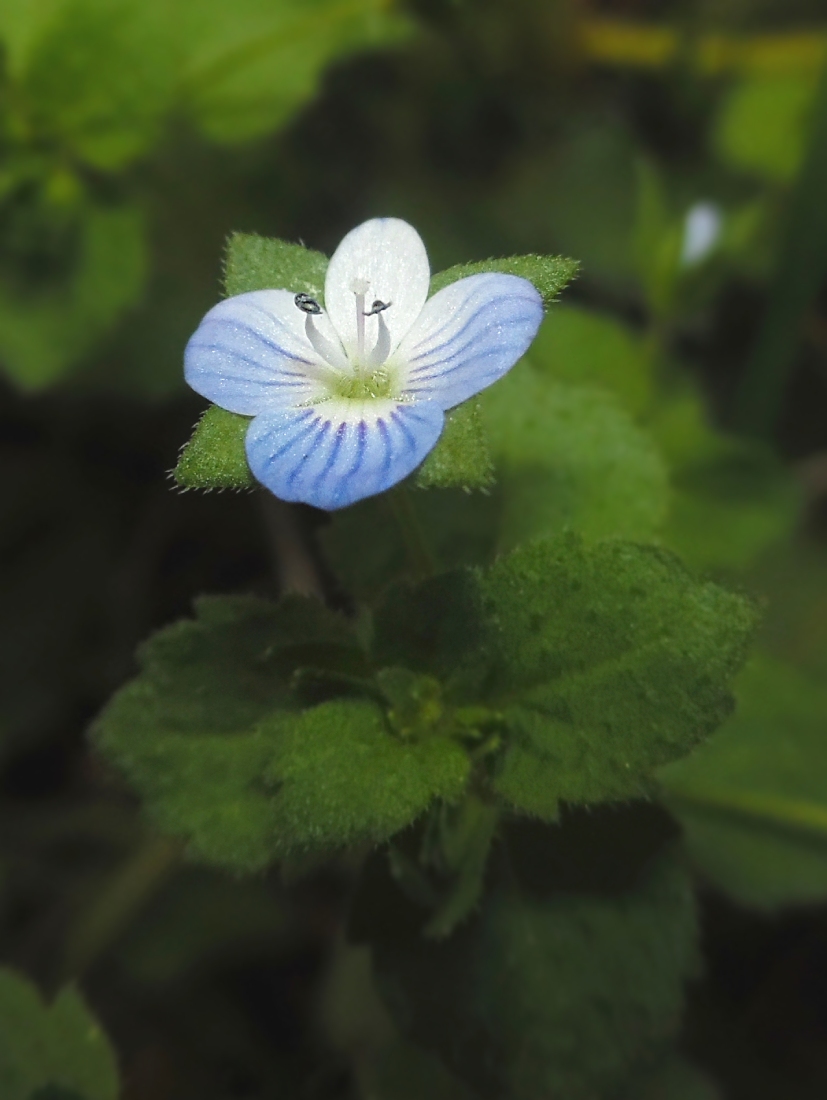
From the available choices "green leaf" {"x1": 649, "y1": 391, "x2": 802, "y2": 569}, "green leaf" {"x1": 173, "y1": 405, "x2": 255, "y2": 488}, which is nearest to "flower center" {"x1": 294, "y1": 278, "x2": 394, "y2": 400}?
"green leaf" {"x1": 173, "y1": 405, "x2": 255, "y2": 488}

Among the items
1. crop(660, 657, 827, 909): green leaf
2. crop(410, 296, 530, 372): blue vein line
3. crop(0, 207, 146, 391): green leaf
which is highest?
crop(0, 207, 146, 391): green leaf

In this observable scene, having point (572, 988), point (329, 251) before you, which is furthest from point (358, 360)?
point (329, 251)

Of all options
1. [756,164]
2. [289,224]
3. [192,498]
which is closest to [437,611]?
[192,498]

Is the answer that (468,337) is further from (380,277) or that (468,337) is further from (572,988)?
Result: (572,988)

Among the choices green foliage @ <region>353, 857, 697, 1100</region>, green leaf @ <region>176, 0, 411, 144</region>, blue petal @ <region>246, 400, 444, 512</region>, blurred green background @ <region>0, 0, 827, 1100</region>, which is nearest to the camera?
blue petal @ <region>246, 400, 444, 512</region>

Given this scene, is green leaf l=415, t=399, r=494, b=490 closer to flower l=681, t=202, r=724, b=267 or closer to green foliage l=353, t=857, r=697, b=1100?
green foliage l=353, t=857, r=697, b=1100

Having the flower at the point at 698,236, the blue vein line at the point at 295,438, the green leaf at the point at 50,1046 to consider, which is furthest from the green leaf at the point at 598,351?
the green leaf at the point at 50,1046
